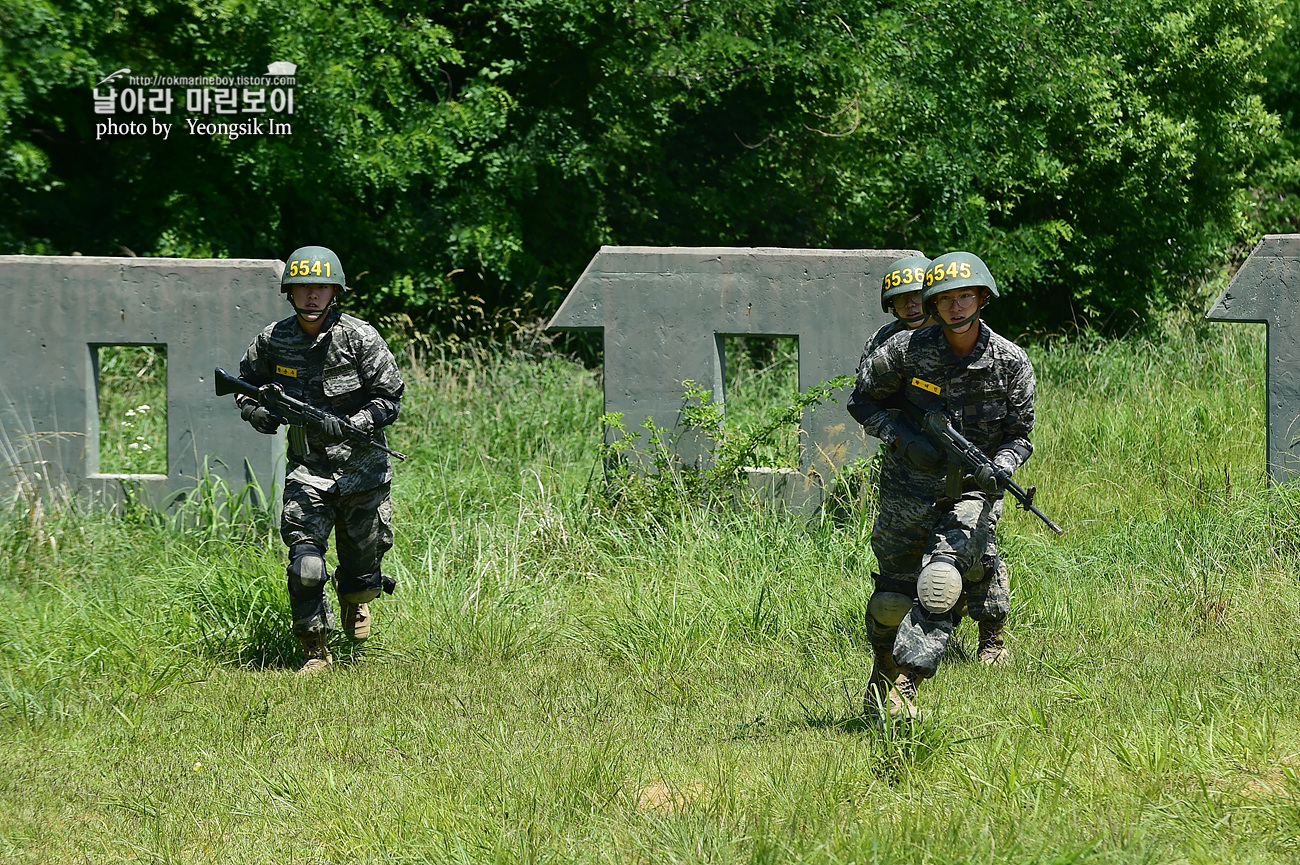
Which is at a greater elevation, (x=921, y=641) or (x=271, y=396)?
(x=271, y=396)

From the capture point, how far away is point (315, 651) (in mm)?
5934

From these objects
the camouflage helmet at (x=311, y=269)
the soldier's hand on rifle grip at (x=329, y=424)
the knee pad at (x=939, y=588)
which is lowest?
the knee pad at (x=939, y=588)

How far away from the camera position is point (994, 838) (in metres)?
3.50

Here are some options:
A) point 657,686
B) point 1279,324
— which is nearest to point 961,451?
point 657,686

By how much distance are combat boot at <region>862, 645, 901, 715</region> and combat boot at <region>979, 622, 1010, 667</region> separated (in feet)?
2.93

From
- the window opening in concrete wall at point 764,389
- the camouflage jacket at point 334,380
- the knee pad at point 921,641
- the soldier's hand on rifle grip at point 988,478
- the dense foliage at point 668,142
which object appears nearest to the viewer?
the knee pad at point 921,641

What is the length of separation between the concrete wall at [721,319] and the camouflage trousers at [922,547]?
226 centimetres

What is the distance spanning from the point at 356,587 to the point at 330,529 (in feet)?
1.00

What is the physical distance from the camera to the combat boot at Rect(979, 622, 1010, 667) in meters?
5.71

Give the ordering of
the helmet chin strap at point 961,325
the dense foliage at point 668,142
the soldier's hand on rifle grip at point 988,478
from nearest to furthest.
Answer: the soldier's hand on rifle grip at point 988,478, the helmet chin strap at point 961,325, the dense foliage at point 668,142

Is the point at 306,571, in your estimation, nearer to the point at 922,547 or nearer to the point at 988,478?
the point at 922,547

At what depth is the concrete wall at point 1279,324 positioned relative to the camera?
702 centimetres

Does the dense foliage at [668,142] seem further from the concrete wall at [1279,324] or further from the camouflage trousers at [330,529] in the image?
the camouflage trousers at [330,529]

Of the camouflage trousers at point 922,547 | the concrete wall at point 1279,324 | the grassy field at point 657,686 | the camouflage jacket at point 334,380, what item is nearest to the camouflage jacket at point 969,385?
the camouflage trousers at point 922,547
